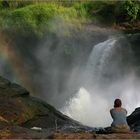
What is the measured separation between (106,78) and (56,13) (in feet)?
40.4

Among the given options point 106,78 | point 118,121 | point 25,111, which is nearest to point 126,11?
point 106,78

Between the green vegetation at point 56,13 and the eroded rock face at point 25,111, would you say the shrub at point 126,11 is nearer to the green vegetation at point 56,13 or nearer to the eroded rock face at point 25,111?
the green vegetation at point 56,13

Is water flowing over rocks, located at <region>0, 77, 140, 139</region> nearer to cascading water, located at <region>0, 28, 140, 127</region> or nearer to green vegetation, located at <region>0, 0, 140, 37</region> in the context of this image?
cascading water, located at <region>0, 28, 140, 127</region>

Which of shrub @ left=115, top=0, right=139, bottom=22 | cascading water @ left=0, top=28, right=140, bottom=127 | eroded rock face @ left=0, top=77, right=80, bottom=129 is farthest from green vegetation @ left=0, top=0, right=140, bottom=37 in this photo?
eroded rock face @ left=0, top=77, right=80, bottom=129

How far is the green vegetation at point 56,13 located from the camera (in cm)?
4972

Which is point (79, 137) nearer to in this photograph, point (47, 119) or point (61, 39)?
point (47, 119)

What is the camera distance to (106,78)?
4472 cm

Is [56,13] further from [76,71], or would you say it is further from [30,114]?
[30,114]

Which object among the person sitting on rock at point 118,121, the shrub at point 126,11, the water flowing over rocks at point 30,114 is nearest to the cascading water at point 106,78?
the shrub at point 126,11

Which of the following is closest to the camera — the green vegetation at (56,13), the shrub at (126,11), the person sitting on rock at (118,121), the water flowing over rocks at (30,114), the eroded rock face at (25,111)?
the person sitting on rock at (118,121)

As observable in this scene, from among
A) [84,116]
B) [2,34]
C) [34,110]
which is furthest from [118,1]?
[34,110]

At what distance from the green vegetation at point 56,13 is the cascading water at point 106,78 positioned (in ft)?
24.0

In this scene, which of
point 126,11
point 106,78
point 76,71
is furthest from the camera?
point 126,11

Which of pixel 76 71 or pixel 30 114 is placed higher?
pixel 76 71
